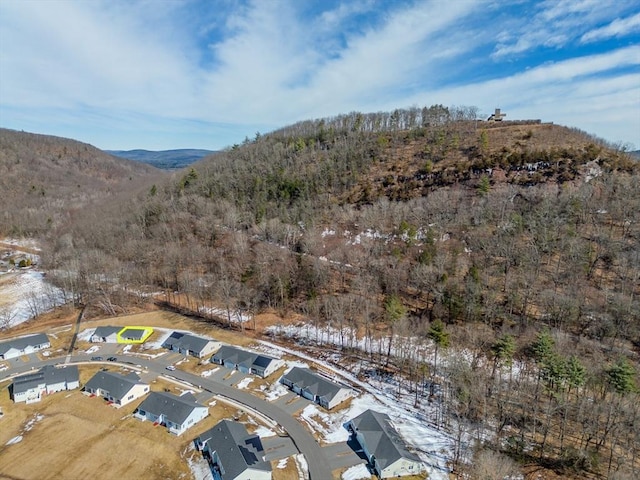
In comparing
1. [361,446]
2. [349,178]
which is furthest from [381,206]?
[361,446]

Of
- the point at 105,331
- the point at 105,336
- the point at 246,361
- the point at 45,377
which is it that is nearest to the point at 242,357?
the point at 246,361

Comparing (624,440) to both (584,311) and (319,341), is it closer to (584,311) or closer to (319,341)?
(584,311)

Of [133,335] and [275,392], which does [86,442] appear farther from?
[133,335]

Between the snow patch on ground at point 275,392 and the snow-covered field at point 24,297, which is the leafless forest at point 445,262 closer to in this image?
the snow-covered field at point 24,297

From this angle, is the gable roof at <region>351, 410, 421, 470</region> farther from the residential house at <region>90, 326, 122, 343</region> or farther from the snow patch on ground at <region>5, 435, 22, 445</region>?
the residential house at <region>90, 326, 122, 343</region>

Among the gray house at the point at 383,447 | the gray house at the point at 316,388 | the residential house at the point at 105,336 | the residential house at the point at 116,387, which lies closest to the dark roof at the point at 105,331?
the residential house at the point at 105,336

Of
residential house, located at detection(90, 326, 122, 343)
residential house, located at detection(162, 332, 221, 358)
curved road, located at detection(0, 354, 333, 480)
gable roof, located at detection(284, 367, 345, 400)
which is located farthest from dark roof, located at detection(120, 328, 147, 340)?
gable roof, located at detection(284, 367, 345, 400)
